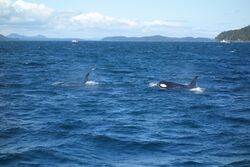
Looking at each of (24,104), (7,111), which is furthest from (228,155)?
(24,104)

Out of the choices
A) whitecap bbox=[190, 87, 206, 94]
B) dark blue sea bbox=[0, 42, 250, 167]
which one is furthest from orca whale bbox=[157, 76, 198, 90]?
dark blue sea bbox=[0, 42, 250, 167]

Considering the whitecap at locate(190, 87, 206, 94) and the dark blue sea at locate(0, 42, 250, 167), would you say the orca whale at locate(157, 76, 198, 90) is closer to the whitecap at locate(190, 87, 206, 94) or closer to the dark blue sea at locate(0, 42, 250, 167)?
the whitecap at locate(190, 87, 206, 94)

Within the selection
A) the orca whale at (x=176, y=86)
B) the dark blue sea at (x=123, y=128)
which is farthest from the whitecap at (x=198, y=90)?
the orca whale at (x=176, y=86)

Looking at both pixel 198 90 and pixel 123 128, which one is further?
pixel 198 90

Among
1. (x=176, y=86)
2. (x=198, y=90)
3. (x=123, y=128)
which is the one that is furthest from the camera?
(x=176, y=86)

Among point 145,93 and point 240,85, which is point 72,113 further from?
point 240,85

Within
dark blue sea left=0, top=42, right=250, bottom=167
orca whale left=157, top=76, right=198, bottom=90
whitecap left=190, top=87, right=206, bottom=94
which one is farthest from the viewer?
orca whale left=157, top=76, right=198, bottom=90

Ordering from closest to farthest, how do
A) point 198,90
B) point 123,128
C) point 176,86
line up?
point 123,128 < point 198,90 < point 176,86

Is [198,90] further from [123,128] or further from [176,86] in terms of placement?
[123,128]

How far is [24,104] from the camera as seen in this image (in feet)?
107

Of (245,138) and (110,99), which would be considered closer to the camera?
(245,138)

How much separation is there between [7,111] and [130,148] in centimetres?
1187

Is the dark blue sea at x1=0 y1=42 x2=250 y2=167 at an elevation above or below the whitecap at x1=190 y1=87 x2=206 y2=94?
above

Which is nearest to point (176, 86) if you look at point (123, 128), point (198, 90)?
point (198, 90)
